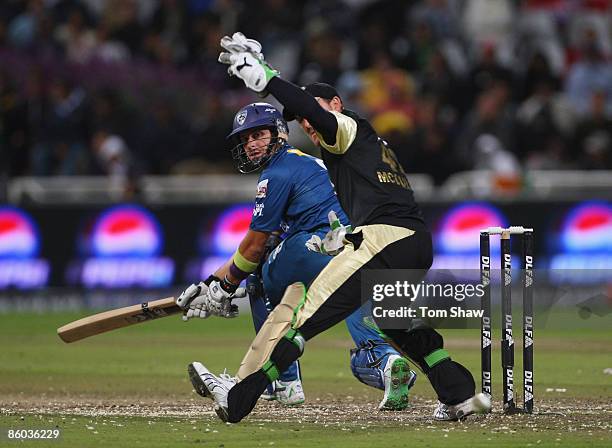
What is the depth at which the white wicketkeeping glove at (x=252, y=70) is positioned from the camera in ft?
23.7

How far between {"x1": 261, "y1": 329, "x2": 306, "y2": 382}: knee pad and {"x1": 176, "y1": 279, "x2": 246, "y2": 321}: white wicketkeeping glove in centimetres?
88

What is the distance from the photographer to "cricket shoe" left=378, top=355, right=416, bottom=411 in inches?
324

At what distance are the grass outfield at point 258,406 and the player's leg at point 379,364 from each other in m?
0.13

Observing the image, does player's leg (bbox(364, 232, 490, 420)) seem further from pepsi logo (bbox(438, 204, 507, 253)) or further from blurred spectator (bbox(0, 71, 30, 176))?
blurred spectator (bbox(0, 71, 30, 176))

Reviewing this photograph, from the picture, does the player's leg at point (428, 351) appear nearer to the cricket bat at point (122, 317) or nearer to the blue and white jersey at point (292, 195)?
the blue and white jersey at point (292, 195)

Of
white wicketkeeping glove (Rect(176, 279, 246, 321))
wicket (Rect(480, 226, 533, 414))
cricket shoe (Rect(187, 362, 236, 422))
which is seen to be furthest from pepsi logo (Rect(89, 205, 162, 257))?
wicket (Rect(480, 226, 533, 414))

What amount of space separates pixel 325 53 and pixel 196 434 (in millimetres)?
11695

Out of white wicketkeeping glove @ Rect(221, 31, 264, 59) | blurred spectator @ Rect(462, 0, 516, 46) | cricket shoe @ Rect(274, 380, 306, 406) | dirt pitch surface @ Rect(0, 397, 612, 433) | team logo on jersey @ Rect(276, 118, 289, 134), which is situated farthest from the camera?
blurred spectator @ Rect(462, 0, 516, 46)

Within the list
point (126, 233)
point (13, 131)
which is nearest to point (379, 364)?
point (126, 233)

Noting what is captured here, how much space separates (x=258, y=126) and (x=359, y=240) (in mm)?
1192

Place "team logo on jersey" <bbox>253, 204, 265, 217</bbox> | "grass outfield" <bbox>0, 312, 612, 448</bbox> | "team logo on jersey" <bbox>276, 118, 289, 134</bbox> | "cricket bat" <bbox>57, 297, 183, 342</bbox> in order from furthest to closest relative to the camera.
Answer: "cricket bat" <bbox>57, 297, 183, 342</bbox> → "team logo on jersey" <bbox>276, 118, 289, 134</bbox> → "team logo on jersey" <bbox>253, 204, 265, 217</bbox> → "grass outfield" <bbox>0, 312, 612, 448</bbox>

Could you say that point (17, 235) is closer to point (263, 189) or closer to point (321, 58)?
point (321, 58)

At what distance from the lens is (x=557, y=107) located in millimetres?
18359

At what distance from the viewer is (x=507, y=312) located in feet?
25.4
